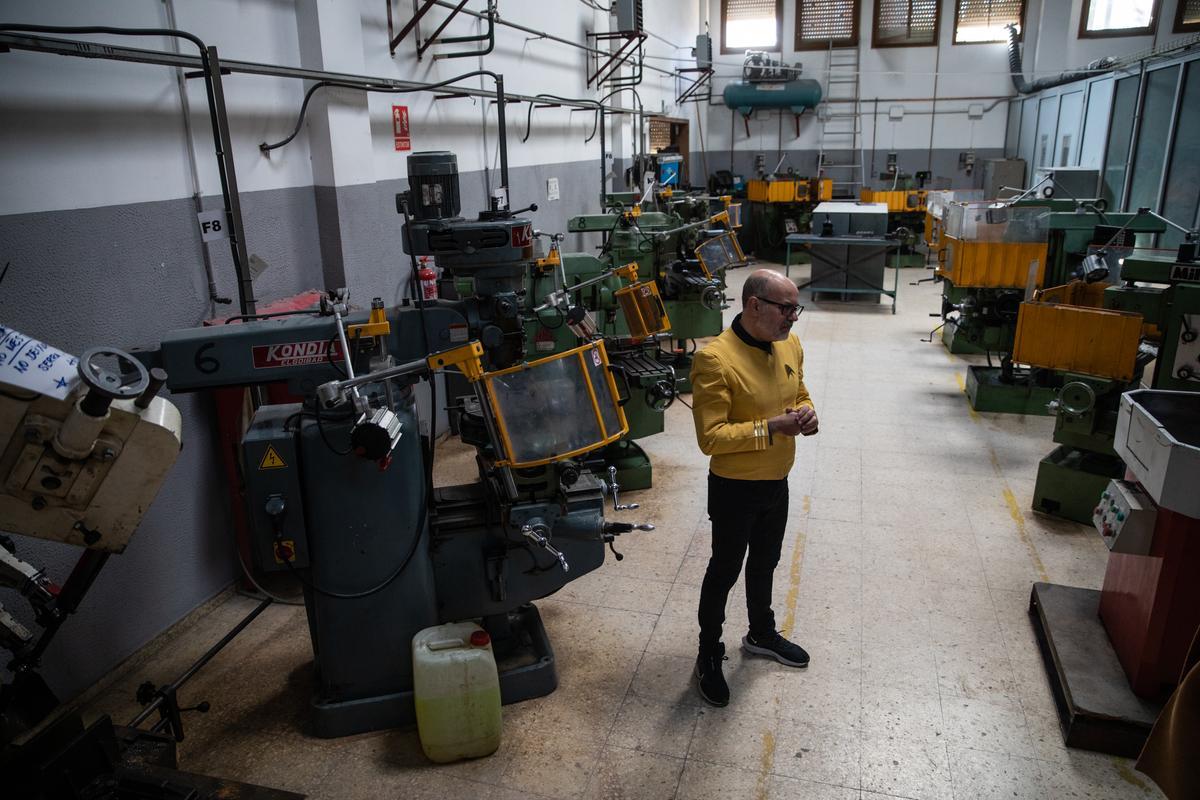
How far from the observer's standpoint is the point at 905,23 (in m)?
11.5

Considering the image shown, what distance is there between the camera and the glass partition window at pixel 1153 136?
6586mm

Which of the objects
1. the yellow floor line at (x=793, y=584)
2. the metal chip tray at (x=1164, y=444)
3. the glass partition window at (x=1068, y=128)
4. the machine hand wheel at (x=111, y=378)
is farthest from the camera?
the glass partition window at (x=1068, y=128)

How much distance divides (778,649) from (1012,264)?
3450 millimetres

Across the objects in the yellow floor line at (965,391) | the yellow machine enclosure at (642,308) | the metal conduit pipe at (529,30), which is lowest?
the yellow floor line at (965,391)

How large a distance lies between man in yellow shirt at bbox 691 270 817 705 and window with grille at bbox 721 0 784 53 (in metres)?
11.1

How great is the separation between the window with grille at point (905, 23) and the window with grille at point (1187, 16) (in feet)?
9.70

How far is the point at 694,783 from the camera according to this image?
2.24 m

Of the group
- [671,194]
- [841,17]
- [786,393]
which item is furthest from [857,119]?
[786,393]

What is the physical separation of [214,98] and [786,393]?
2.28m

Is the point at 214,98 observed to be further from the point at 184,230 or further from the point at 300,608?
the point at 300,608

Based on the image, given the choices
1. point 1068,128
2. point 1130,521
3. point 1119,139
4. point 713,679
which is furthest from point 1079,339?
point 1068,128

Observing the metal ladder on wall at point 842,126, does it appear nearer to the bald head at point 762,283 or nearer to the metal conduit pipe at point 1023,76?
the metal conduit pipe at point 1023,76

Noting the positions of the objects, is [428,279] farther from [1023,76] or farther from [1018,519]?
[1023,76]

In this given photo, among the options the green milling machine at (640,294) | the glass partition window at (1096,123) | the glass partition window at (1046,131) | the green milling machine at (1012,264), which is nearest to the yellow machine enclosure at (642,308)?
the green milling machine at (640,294)
